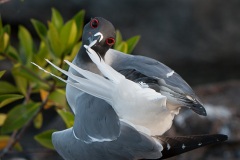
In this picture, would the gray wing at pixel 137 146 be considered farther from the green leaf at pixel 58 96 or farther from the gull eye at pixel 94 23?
the green leaf at pixel 58 96

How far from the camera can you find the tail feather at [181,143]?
1.56m

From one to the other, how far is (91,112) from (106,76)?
0.40 feet

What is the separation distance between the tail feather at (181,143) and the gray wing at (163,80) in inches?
3.1

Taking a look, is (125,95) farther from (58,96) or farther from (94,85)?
(58,96)

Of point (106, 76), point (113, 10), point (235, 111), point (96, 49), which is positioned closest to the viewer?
point (106, 76)

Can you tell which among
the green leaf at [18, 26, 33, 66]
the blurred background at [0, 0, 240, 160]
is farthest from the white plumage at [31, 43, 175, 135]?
the blurred background at [0, 0, 240, 160]

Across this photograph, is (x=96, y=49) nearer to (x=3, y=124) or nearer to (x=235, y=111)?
(x=3, y=124)

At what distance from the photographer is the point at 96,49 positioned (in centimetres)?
167

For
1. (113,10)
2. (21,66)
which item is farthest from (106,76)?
(113,10)

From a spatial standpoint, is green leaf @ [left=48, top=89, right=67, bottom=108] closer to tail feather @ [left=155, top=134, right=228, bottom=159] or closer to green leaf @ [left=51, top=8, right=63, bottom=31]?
green leaf @ [left=51, top=8, right=63, bottom=31]

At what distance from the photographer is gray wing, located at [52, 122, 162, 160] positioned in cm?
155

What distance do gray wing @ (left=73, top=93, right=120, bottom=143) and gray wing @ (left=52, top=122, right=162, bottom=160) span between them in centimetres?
1

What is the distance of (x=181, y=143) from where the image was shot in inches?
61.9

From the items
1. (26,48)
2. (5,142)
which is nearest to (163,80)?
(26,48)
